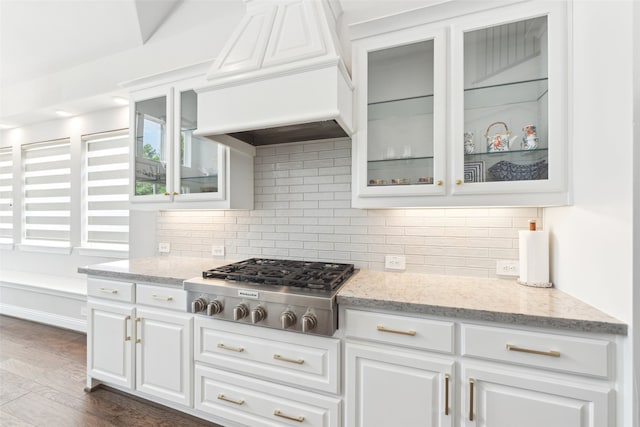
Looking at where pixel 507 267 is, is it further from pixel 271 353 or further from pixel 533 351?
pixel 271 353

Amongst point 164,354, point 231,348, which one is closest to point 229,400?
point 231,348

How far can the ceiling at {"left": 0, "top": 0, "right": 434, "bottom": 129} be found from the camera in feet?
8.53

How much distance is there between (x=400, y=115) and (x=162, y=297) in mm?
1866

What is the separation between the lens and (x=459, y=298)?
1410mm

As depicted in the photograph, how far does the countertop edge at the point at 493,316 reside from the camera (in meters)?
1.10

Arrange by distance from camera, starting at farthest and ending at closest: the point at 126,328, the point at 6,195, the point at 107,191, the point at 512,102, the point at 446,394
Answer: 1. the point at 6,195
2. the point at 107,191
3. the point at 126,328
4. the point at 512,102
5. the point at 446,394

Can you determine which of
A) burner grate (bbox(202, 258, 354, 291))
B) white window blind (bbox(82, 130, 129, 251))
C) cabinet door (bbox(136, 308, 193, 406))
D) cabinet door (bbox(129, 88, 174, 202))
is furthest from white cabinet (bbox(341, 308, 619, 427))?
white window blind (bbox(82, 130, 129, 251))

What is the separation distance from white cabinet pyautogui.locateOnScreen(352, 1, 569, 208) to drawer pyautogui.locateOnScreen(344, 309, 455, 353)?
0.64m

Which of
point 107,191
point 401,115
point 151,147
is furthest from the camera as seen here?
point 107,191

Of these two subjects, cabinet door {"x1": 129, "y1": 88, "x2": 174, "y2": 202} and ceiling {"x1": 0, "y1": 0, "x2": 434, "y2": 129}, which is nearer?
cabinet door {"x1": 129, "y1": 88, "x2": 174, "y2": 202}

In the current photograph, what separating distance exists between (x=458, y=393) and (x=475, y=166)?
1.10 m

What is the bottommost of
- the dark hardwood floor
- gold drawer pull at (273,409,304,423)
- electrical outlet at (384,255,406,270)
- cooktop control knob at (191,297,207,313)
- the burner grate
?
the dark hardwood floor

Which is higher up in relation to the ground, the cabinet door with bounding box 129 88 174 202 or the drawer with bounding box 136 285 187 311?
the cabinet door with bounding box 129 88 174 202

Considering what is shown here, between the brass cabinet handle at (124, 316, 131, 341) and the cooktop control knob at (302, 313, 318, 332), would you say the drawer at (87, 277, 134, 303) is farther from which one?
the cooktop control knob at (302, 313, 318, 332)
